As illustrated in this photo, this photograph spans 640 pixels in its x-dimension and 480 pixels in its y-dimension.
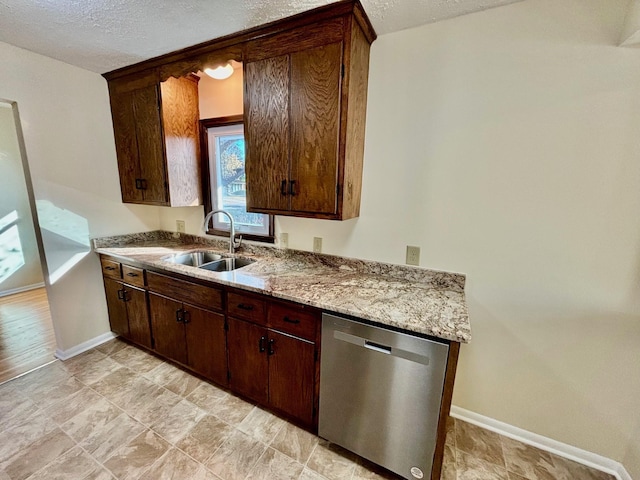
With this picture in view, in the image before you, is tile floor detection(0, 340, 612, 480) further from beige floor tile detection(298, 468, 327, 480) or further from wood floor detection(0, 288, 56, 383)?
wood floor detection(0, 288, 56, 383)

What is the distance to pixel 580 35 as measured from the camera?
1285 millimetres

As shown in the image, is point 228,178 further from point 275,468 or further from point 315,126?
point 275,468

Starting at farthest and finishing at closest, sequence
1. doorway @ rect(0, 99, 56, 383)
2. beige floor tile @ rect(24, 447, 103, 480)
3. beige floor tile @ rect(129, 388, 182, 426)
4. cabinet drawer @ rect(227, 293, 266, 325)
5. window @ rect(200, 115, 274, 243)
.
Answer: doorway @ rect(0, 99, 56, 383) < window @ rect(200, 115, 274, 243) < beige floor tile @ rect(129, 388, 182, 426) < cabinet drawer @ rect(227, 293, 266, 325) < beige floor tile @ rect(24, 447, 103, 480)

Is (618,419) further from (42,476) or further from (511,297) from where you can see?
(42,476)

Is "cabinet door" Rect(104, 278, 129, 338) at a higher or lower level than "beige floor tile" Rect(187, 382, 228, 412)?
higher

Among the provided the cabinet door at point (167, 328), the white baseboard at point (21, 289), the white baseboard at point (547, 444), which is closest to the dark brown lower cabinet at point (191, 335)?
the cabinet door at point (167, 328)

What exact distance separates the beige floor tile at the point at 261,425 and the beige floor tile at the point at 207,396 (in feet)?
0.92

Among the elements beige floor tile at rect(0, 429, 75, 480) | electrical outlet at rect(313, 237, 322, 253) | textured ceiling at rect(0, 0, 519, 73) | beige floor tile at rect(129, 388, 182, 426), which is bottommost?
beige floor tile at rect(0, 429, 75, 480)

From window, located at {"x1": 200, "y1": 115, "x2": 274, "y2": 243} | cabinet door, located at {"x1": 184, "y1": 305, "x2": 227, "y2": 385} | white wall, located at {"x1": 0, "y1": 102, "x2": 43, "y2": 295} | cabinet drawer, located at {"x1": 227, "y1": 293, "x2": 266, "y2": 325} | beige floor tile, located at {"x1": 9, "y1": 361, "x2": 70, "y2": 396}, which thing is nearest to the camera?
cabinet drawer, located at {"x1": 227, "y1": 293, "x2": 266, "y2": 325}

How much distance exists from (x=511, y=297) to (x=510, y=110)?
1052mm

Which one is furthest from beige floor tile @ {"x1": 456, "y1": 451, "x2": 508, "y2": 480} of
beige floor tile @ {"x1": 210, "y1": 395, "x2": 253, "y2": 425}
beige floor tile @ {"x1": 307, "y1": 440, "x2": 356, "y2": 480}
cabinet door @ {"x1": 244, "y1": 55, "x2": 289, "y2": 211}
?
cabinet door @ {"x1": 244, "y1": 55, "x2": 289, "y2": 211}

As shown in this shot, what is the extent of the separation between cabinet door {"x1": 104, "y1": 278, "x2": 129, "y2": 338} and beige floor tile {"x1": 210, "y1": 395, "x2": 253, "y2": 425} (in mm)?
1283

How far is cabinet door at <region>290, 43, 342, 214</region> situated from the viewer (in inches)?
59.1

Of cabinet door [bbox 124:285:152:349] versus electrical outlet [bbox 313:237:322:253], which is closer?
electrical outlet [bbox 313:237:322:253]
